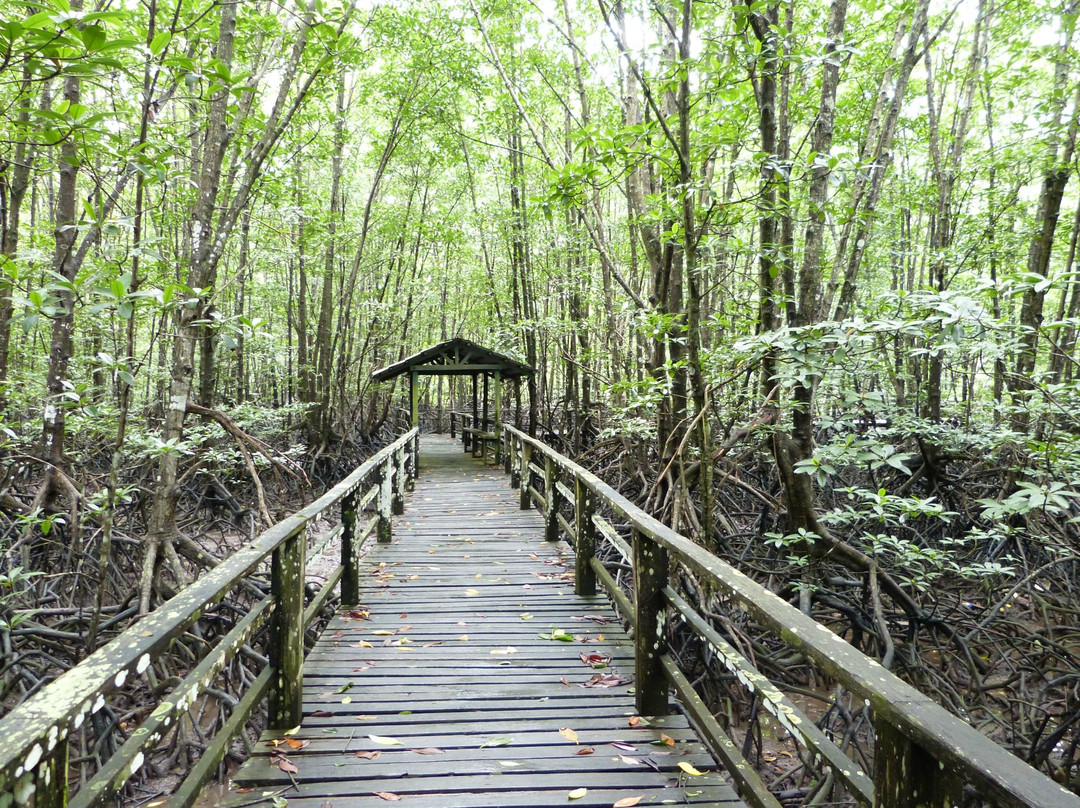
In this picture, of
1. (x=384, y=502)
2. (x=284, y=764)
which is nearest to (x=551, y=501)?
(x=384, y=502)

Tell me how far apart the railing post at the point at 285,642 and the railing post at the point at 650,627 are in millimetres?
1643

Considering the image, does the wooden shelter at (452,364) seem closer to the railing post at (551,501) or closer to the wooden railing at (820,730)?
the railing post at (551,501)

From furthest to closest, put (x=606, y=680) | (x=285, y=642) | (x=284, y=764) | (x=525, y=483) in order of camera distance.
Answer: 1. (x=525, y=483)
2. (x=606, y=680)
3. (x=285, y=642)
4. (x=284, y=764)

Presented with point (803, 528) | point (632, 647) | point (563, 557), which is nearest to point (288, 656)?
point (632, 647)

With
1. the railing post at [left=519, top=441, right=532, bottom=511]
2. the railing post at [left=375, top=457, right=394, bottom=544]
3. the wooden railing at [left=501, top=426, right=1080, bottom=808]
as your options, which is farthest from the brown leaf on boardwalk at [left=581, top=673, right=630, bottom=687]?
the railing post at [left=519, top=441, right=532, bottom=511]

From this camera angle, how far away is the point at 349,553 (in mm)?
4496

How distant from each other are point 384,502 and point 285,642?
12.4ft

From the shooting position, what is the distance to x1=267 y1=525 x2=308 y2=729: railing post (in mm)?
2783

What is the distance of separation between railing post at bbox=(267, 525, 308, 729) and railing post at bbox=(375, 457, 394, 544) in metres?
3.52

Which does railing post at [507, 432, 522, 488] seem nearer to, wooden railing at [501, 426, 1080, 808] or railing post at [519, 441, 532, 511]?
railing post at [519, 441, 532, 511]

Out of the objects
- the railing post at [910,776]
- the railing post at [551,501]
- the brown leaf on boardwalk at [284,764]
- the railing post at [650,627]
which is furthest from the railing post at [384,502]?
the railing post at [910,776]

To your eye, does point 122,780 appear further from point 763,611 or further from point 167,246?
point 167,246

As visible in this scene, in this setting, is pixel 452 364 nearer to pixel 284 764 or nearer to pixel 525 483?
pixel 525 483

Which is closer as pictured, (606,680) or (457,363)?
(606,680)
